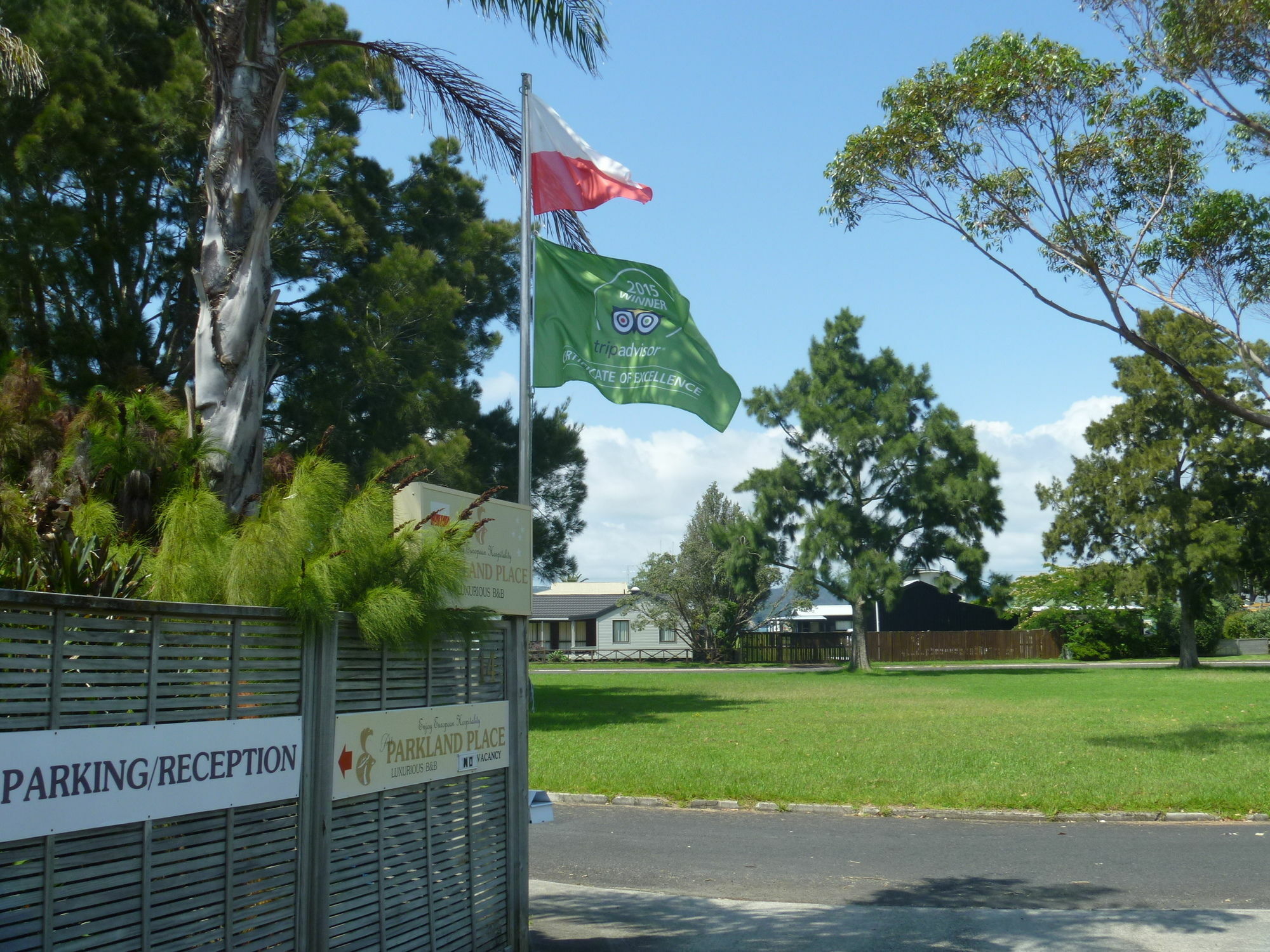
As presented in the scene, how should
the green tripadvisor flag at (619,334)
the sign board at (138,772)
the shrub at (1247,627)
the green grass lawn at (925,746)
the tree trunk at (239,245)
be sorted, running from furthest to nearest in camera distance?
the shrub at (1247,627)
the green grass lawn at (925,746)
the green tripadvisor flag at (619,334)
the tree trunk at (239,245)
the sign board at (138,772)

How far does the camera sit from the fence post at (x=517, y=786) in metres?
6.14

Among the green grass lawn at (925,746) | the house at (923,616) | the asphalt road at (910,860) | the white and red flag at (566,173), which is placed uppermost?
the white and red flag at (566,173)

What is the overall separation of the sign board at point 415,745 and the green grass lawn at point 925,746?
22.3ft

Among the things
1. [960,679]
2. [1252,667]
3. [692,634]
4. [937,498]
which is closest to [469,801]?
[960,679]

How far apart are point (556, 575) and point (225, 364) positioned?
20903 millimetres

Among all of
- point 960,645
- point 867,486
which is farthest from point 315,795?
point 960,645

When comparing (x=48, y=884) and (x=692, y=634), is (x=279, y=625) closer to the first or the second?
(x=48, y=884)

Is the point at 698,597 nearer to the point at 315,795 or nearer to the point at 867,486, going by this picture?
the point at 867,486

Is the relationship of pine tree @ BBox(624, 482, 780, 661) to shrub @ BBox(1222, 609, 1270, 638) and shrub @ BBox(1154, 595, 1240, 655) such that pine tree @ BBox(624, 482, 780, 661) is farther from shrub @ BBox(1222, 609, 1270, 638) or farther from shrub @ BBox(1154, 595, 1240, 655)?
shrub @ BBox(1222, 609, 1270, 638)

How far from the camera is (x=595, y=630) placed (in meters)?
72.1

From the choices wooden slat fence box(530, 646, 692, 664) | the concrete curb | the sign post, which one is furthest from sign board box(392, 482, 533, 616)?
wooden slat fence box(530, 646, 692, 664)

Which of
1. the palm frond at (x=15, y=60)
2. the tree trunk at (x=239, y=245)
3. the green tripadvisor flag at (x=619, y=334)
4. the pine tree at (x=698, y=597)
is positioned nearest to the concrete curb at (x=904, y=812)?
the green tripadvisor flag at (x=619, y=334)

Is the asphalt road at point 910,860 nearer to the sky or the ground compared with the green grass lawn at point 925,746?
nearer to the ground

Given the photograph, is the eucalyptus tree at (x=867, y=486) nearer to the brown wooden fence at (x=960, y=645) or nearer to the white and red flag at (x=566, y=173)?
the brown wooden fence at (x=960, y=645)
